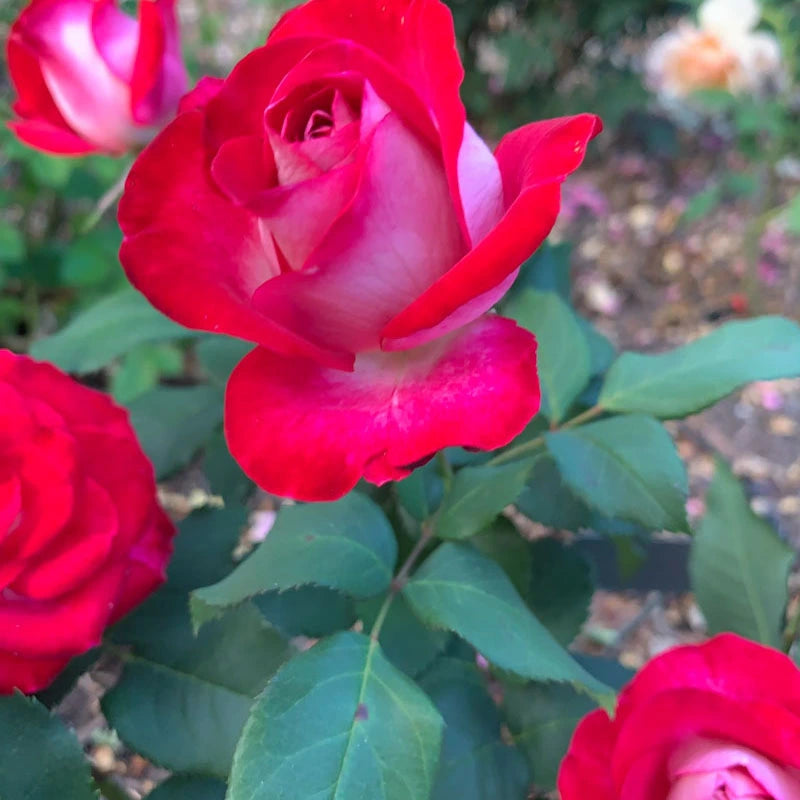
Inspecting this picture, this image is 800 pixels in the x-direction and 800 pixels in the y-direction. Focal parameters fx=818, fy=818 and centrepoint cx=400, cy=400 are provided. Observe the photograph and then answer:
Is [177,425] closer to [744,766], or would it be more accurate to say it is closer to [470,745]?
[470,745]

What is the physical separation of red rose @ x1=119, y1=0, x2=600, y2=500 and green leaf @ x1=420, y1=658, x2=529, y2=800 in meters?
0.19

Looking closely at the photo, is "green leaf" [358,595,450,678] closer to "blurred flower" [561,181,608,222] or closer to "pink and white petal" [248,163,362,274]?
"pink and white petal" [248,163,362,274]

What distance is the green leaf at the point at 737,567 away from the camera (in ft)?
1.44

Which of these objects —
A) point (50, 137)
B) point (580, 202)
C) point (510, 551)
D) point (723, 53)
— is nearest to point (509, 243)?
point (510, 551)

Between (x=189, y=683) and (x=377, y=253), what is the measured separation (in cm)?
24

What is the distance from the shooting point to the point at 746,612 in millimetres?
445

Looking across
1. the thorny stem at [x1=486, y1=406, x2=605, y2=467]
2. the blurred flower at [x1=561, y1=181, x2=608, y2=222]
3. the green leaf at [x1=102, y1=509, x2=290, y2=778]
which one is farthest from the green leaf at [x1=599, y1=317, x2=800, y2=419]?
the blurred flower at [x1=561, y1=181, x2=608, y2=222]

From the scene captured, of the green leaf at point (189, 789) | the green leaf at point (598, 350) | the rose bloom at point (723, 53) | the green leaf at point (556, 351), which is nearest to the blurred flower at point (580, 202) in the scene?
the rose bloom at point (723, 53)

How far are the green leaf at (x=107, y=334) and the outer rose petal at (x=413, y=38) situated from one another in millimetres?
271

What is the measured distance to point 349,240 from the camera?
25cm

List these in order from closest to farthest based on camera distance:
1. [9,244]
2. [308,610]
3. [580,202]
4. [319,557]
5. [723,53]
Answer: [319,557] → [308,610] → [9,244] → [723,53] → [580,202]

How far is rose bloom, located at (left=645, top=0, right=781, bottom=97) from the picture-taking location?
1.22 m

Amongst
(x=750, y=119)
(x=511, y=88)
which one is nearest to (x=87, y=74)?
(x=750, y=119)

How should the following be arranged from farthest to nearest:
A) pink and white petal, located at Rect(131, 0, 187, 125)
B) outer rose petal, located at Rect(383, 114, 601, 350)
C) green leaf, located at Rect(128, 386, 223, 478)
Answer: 1. green leaf, located at Rect(128, 386, 223, 478)
2. pink and white petal, located at Rect(131, 0, 187, 125)
3. outer rose petal, located at Rect(383, 114, 601, 350)
